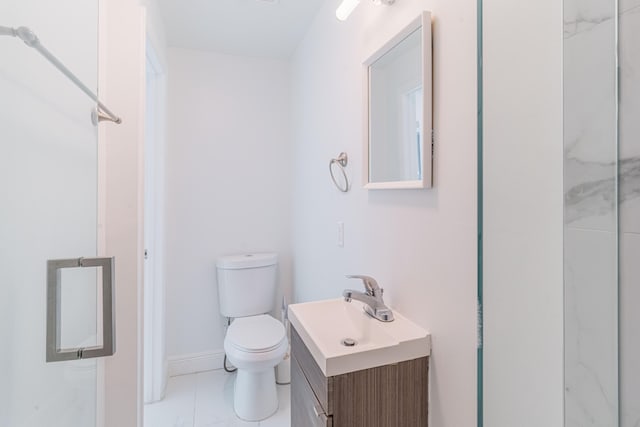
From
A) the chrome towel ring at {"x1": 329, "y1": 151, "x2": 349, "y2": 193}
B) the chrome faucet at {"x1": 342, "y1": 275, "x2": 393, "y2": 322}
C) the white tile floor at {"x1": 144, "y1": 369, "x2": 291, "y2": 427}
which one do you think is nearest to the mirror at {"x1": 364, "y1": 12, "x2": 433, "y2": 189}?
the chrome towel ring at {"x1": 329, "y1": 151, "x2": 349, "y2": 193}

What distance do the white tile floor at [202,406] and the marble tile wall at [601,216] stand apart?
5.56 feet

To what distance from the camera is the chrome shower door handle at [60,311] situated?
0.86 meters

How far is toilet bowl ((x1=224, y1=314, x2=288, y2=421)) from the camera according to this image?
176cm

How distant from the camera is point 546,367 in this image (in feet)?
2.07

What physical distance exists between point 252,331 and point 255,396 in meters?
0.35

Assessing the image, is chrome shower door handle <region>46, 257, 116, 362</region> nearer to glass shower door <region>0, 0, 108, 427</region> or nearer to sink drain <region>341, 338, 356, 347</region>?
glass shower door <region>0, 0, 108, 427</region>

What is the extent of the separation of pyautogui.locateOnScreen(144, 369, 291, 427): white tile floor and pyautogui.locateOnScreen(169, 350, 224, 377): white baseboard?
0.14 ft

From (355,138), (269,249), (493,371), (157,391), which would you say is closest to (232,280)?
(269,249)

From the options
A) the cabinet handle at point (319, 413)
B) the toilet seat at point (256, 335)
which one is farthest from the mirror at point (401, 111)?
the toilet seat at point (256, 335)

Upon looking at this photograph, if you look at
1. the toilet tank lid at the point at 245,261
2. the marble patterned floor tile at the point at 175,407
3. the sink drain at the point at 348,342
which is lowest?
the marble patterned floor tile at the point at 175,407

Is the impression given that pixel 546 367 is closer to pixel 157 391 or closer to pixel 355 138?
pixel 355 138

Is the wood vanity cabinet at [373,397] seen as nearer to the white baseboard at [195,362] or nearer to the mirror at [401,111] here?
the mirror at [401,111]

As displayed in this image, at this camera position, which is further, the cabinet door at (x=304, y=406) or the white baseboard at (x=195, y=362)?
the white baseboard at (x=195, y=362)

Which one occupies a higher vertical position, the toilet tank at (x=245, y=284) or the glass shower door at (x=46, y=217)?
the glass shower door at (x=46, y=217)
